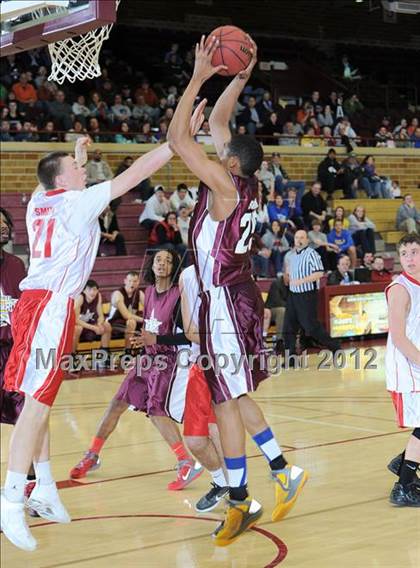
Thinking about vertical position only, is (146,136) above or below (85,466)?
above

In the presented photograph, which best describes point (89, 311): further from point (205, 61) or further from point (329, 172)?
point (205, 61)

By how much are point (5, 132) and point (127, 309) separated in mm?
4756

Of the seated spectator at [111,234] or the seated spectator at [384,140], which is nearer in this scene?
the seated spectator at [111,234]

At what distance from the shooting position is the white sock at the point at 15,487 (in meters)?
4.21

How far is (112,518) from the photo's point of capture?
5.96 metres

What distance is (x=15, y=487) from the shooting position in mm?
4242

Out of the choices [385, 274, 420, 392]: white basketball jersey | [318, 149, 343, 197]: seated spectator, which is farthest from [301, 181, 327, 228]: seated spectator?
[385, 274, 420, 392]: white basketball jersey

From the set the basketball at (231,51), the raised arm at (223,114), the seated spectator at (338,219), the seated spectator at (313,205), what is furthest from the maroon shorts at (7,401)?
the seated spectator at (313,205)

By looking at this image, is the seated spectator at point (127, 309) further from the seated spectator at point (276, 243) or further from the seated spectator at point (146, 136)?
the seated spectator at point (146, 136)

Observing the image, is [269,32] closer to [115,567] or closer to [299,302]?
[299,302]

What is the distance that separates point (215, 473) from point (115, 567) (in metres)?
1.31

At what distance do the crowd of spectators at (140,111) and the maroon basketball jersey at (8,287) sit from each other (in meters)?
9.17

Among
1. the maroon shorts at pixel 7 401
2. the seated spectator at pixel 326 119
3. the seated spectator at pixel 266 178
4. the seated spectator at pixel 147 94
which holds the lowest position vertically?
the maroon shorts at pixel 7 401

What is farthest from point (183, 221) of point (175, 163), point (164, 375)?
point (164, 375)
